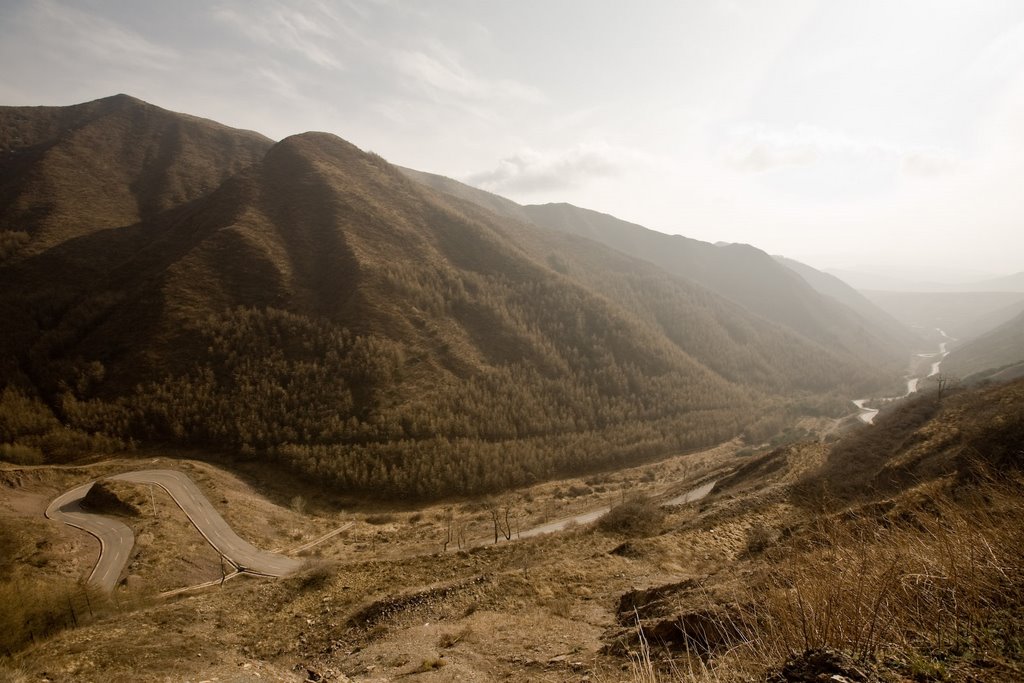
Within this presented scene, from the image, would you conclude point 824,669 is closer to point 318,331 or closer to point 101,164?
point 318,331

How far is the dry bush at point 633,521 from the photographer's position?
78.6 feet

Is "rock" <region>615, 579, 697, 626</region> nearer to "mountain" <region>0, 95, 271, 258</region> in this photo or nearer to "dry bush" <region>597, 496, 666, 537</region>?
"dry bush" <region>597, 496, 666, 537</region>

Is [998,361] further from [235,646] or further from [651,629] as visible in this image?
[235,646]

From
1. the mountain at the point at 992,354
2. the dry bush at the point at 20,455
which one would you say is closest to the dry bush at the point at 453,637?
the dry bush at the point at 20,455

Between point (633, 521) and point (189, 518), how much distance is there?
105 ft

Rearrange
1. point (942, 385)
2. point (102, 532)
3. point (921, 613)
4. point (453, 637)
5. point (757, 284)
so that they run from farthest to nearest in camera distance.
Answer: point (757, 284) → point (942, 385) → point (102, 532) → point (453, 637) → point (921, 613)

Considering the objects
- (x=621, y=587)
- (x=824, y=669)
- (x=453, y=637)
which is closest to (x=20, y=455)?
(x=453, y=637)

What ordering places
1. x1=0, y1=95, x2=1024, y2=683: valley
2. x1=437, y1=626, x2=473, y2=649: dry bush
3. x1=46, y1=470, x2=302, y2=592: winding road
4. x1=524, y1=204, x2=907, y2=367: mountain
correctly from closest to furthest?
x1=0, y1=95, x2=1024, y2=683: valley, x1=437, y1=626, x2=473, y2=649: dry bush, x1=46, y1=470, x2=302, y2=592: winding road, x1=524, y1=204, x2=907, y2=367: mountain

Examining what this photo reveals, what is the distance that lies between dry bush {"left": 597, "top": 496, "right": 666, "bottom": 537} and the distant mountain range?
22.6 metres

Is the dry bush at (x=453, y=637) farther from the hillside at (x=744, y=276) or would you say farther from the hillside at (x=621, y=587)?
the hillside at (x=744, y=276)

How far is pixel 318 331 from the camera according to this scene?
2224 inches

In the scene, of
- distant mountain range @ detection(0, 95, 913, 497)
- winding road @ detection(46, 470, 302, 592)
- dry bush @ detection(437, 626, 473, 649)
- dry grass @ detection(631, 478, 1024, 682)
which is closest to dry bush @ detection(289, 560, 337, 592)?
winding road @ detection(46, 470, 302, 592)

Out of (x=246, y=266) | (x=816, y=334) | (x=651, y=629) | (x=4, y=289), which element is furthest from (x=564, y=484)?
(x=816, y=334)

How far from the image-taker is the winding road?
2540 cm
